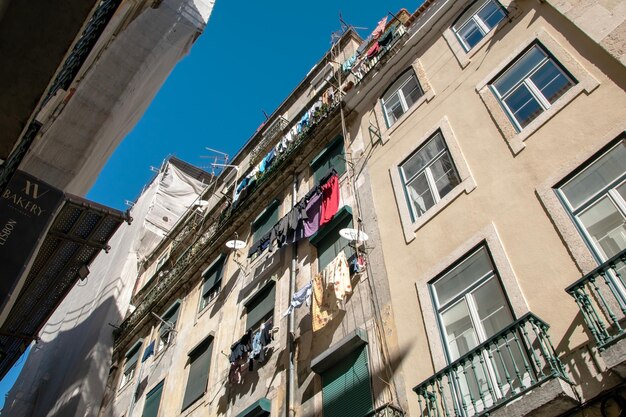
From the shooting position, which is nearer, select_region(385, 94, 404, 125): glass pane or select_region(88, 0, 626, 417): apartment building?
select_region(88, 0, 626, 417): apartment building

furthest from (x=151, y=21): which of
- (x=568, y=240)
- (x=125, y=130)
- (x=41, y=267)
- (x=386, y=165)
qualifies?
(x=568, y=240)

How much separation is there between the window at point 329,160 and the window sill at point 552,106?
5019mm

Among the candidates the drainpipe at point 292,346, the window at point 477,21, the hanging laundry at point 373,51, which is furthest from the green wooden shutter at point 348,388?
the hanging laundry at point 373,51

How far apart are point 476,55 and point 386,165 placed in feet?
10.5

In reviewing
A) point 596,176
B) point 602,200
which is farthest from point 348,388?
point 596,176

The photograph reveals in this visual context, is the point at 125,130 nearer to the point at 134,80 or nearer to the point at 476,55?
the point at 134,80

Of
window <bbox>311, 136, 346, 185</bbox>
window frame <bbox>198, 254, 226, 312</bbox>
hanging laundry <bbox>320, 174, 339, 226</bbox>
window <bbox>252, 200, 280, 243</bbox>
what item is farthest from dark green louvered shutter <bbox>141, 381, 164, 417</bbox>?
window <bbox>311, 136, 346, 185</bbox>

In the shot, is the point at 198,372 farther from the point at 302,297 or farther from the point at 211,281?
the point at 302,297

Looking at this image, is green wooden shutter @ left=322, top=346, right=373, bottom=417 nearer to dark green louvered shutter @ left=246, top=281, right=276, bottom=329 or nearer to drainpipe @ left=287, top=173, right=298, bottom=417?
drainpipe @ left=287, top=173, right=298, bottom=417

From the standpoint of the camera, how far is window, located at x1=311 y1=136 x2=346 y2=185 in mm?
15046

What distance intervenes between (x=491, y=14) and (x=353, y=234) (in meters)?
6.25

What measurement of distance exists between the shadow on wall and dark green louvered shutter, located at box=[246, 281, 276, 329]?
9.51 m

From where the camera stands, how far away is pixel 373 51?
16.7m

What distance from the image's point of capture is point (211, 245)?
63.5 ft
